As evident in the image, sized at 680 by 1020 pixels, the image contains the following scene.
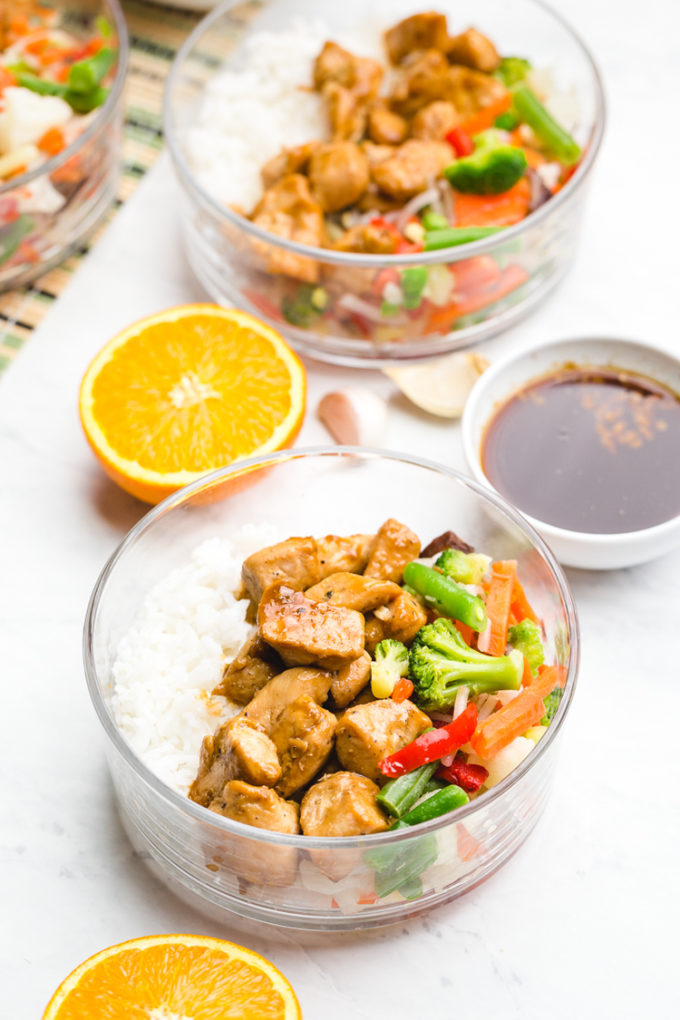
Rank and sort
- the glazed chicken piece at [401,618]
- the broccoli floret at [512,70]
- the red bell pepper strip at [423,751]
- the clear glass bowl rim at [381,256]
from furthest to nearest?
the broccoli floret at [512,70] < the clear glass bowl rim at [381,256] < the glazed chicken piece at [401,618] < the red bell pepper strip at [423,751]

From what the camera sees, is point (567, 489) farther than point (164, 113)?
No

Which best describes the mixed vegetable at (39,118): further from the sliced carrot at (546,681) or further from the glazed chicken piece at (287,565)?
the sliced carrot at (546,681)

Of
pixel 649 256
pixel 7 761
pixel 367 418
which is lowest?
pixel 7 761

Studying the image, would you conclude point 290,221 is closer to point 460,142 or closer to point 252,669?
point 460,142

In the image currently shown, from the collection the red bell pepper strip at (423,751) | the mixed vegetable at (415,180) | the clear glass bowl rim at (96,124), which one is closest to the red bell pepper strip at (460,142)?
the mixed vegetable at (415,180)

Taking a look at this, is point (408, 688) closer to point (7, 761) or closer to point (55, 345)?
point (7, 761)

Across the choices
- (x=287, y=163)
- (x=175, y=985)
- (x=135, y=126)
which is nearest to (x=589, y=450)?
(x=287, y=163)

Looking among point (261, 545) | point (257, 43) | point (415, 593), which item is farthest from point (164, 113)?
point (415, 593)

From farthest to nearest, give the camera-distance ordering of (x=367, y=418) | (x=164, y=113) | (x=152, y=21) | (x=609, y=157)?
(x=152, y=21), (x=609, y=157), (x=164, y=113), (x=367, y=418)
